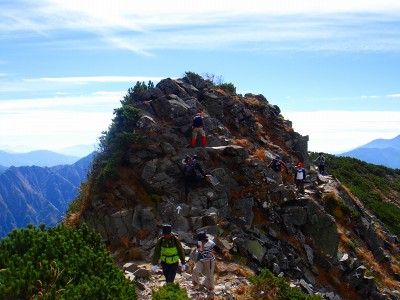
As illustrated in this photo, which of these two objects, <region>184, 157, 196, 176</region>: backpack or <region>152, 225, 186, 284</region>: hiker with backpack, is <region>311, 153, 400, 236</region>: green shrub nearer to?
<region>184, 157, 196, 176</region>: backpack

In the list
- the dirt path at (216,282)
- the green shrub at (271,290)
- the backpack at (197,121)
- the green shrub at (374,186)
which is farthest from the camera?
the green shrub at (374,186)

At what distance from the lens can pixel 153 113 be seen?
88.2 feet

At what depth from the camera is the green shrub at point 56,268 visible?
8641 mm

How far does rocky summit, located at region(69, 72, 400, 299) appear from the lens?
19.5 meters

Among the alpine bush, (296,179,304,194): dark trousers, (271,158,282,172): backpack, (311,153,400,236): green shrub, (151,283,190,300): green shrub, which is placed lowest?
(311,153,400,236): green shrub

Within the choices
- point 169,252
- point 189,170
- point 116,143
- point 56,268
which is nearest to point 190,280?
point 169,252

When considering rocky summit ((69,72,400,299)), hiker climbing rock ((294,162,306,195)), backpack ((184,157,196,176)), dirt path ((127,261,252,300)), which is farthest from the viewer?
hiker climbing rock ((294,162,306,195))

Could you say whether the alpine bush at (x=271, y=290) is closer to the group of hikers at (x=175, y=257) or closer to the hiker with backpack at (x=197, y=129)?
the group of hikers at (x=175, y=257)

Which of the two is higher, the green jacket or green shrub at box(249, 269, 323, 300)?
the green jacket

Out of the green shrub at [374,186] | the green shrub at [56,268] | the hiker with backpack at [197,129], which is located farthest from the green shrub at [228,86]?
the green shrub at [56,268]

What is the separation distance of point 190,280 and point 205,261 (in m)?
1.88

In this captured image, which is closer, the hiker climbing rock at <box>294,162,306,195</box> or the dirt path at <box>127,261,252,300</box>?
the dirt path at <box>127,261,252,300</box>

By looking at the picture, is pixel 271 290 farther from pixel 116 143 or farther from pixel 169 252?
pixel 116 143

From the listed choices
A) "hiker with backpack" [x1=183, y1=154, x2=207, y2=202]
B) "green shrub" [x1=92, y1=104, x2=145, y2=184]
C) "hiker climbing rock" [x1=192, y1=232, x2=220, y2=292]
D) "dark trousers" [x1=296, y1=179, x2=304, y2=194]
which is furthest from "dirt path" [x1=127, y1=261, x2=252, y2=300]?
"dark trousers" [x1=296, y1=179, x2=304, y2=194]
